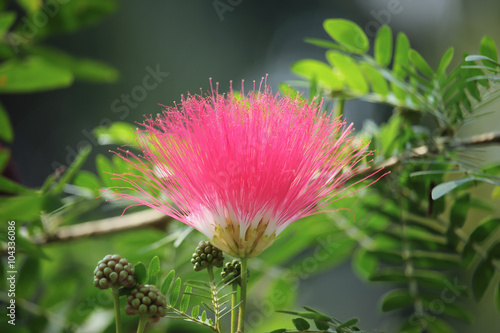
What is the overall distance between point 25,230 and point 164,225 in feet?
0.69

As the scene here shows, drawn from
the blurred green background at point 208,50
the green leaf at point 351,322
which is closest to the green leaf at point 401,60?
the green leaf at point 351,322

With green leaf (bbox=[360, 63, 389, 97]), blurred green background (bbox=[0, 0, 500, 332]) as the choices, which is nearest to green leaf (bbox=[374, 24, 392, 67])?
green leaf (bbox=[360, 63, 389, 97])

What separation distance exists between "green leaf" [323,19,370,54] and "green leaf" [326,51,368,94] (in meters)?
0.07

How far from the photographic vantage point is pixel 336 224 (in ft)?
2.48

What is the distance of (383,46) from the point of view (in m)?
0.68

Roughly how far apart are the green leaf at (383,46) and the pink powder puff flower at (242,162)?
320mm

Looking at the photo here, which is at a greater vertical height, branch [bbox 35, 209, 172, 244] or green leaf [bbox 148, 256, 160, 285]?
green leaf [bbox 148, 256, 160, 285]

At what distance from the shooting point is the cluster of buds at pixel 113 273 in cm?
36

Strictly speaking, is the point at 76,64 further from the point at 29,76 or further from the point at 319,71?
the point at 319,71

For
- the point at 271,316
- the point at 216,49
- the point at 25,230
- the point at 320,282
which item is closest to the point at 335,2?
the point at 216,49

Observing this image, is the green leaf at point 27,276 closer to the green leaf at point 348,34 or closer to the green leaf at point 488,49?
the green leaf at point 348,34

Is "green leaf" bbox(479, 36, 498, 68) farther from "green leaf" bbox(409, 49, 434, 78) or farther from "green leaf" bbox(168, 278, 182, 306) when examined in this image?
"green leaf" bbox(168, 278, 182, 306)

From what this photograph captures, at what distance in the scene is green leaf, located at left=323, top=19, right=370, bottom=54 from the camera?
0.62 meters

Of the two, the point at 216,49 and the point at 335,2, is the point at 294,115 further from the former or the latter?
the point at 335,2
